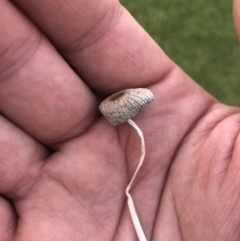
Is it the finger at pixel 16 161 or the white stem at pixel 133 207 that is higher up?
the finger at pixel 16 161

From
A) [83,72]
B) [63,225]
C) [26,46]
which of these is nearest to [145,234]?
[63,225]

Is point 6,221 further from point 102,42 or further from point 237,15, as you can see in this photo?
point 237,15

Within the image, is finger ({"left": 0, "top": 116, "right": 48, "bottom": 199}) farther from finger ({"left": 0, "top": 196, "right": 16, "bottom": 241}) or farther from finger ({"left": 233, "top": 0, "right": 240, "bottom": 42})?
finger ({"left": 233, "top": 0, "right": 240, "bottom": 42})

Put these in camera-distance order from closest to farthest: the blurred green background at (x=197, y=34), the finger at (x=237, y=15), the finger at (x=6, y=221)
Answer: the finger at (x=237, y=15), the finger at (x=6, y=221), the blurred green background at (x=197, y=34)

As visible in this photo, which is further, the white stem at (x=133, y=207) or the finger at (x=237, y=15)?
the white stem at (x=133, y=207)

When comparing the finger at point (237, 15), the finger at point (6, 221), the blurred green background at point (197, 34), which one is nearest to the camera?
the finger at point (237, 15)

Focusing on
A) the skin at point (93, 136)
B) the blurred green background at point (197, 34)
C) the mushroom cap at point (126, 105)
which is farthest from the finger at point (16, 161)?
the blurred green background at point (197, 34)

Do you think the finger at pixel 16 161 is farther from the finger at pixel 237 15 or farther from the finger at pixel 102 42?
the finger at pixel 237 15

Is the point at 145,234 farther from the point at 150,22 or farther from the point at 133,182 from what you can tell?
the point at 150,22

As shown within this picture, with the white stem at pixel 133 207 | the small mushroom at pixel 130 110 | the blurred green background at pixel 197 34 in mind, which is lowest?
the blurred green background at pixel 197 34
